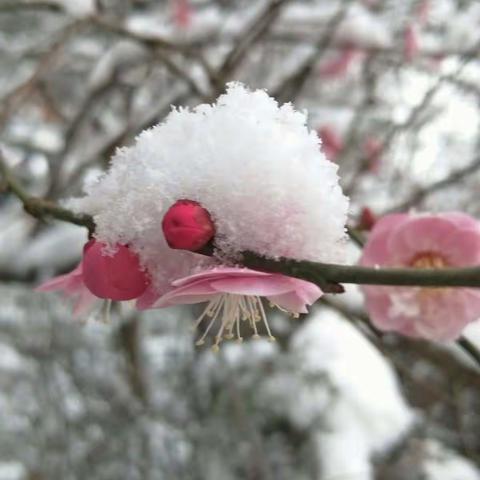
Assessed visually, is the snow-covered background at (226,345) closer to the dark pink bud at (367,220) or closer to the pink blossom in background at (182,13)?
the pink blossom in background at (182,13)

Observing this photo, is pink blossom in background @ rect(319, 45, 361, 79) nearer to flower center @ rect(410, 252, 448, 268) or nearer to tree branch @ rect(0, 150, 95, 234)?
flower center @ rect(410, 252, 448, 268)

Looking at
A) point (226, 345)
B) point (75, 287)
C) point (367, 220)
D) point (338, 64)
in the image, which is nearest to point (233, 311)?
point (75, 287)

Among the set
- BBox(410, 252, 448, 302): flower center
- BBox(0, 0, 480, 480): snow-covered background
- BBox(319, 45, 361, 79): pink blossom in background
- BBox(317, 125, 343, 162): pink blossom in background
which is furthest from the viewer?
BBox(319, 45, 361, 79): pink blossom in background

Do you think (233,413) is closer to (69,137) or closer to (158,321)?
(158,321)

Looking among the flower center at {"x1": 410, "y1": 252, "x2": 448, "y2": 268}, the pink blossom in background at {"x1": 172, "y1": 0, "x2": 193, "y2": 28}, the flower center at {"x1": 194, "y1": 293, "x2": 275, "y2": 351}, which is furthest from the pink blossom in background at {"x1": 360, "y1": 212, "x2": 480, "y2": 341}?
the pink blossom in background at {"x1": 172, "y1": 0, "x2": 193, "y2": 28}

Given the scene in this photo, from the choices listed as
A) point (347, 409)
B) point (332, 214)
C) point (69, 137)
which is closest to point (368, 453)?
point (347, 409)

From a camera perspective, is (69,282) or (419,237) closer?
(69,282)

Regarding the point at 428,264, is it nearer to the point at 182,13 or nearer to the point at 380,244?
the point at 380,244
